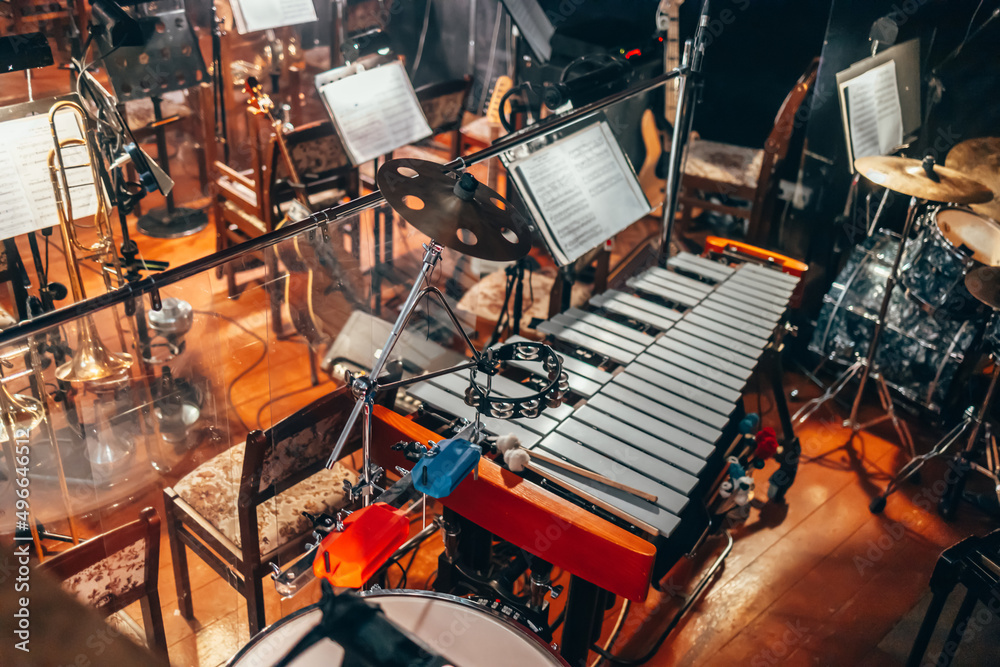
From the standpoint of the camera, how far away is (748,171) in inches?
174

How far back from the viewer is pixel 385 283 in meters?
3.79

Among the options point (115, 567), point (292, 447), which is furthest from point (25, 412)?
point (292, 447)

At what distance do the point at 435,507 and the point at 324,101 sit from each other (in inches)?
75.7

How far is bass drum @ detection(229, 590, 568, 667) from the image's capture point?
1.45m

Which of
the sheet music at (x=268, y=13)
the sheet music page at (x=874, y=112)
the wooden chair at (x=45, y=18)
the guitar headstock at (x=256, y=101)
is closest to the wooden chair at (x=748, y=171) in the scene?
the sheet music page at (x=874, y=112)

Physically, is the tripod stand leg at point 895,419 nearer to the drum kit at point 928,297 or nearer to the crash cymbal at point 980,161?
the drum kit at point 928,297

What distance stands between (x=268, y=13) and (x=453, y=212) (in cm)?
377

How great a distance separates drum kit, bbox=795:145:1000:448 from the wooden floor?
0.33m

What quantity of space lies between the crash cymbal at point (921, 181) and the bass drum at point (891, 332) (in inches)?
20.9

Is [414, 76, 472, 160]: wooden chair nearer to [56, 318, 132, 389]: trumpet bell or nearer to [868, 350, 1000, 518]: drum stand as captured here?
[56, 318, 132, 389]: trumpet bell

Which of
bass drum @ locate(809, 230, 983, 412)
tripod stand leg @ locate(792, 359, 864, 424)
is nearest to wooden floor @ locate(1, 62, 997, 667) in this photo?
tripod stand leg @ locate(792, 359, 864, 424)

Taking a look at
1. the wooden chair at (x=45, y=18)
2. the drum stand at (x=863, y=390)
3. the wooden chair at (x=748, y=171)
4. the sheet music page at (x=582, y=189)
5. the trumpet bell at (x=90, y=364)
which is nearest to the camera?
the sheet music page at (x=582, y=189)

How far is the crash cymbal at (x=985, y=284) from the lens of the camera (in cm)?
278

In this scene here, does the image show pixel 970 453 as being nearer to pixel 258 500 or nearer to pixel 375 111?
pixel 258 500
